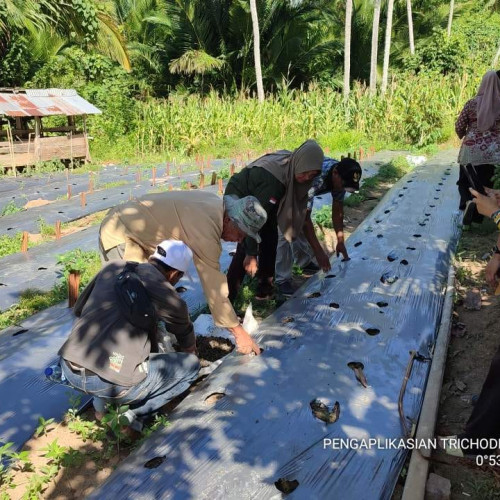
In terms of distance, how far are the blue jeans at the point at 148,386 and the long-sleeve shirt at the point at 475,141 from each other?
3790 mm

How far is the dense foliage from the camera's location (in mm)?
12992

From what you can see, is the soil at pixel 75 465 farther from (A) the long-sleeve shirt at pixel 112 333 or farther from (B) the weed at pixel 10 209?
(B) the weed at pixel 10 209

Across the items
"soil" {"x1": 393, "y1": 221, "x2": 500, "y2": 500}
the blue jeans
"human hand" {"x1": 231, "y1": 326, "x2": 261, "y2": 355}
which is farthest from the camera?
"human hand" {"x1": 231, "y1": 326, "x2": 261, "y2": 355}

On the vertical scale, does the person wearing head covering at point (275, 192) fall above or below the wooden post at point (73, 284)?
above

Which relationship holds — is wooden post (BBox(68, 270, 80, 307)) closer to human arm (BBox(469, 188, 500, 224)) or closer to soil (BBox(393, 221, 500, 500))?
soil (BBox(393, 221, 500, 500))

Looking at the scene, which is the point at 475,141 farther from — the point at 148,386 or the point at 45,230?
the point at 45,230

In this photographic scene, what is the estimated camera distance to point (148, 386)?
2.27 m

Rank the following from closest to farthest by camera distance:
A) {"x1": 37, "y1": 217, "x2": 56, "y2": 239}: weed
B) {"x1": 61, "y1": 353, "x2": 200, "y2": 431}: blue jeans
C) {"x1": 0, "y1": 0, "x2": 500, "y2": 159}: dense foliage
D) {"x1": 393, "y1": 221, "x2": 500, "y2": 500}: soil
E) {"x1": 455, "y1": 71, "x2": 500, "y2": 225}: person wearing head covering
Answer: {"x1": 393, "y1": 221, "x2": 500, "y2": 500}: soil → {"x1": 61, "y1": 353, "x2": 200, "y2": 431}: blue jeans → {"x1": 455, "y1": 71, "x2": 500, "y2": 225}: person wearing head covering → {"x1": 37, "y1": 217, "x2": 56, "y2": 239}: weed → {"x1": 0, "y1": 0, "x2": 500, "y2": 159}: dense foliage

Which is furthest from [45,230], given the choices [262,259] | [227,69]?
[227,69]

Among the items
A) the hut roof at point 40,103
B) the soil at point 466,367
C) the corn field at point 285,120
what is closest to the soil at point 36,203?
the hut roof at point 40,103

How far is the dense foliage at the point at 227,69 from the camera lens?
512 inches

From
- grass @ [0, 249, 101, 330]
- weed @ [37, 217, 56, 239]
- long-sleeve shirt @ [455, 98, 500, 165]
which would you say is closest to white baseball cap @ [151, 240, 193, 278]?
grass @ [0, 249, 101, 330]

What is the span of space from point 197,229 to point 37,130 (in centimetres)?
1126

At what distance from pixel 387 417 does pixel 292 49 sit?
20622 mm
